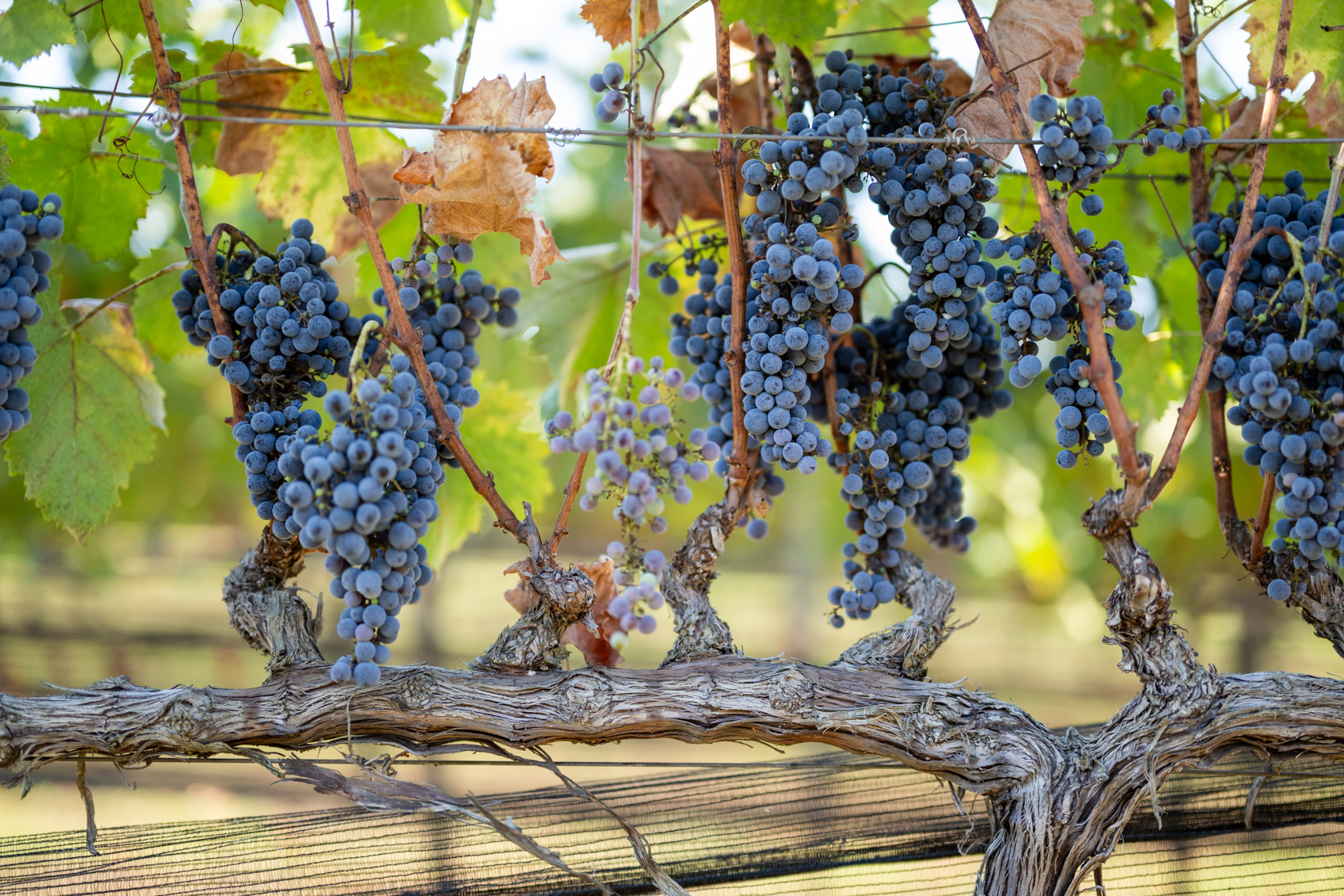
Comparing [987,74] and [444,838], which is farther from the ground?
[987,74]

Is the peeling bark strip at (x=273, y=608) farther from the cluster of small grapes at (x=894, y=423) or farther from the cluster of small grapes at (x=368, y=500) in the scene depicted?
the cluster of small grapes at (x=894, y=423)

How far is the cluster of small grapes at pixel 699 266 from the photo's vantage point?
109cm

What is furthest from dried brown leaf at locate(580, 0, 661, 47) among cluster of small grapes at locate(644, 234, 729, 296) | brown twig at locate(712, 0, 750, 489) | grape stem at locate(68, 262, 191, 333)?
grape stem at locate(68, 262, 191, 333)

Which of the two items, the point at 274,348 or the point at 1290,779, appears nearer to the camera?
the point at 274,348

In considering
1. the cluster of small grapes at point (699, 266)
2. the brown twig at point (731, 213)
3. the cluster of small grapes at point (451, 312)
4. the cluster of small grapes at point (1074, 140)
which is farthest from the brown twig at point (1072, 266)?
the cluster of small grapes at point (451, 312)

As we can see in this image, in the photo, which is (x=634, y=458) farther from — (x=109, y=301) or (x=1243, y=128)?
(x=1243, y=128)

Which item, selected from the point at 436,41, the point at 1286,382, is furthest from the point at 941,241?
the point at 436,41

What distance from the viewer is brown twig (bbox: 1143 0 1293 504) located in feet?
2.87

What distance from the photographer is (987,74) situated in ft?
3.05

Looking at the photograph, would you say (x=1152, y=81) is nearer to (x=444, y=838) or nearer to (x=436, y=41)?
(x=436, y=41)

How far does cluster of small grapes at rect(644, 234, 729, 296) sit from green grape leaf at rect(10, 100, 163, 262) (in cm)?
62

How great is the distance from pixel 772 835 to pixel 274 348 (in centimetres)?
78

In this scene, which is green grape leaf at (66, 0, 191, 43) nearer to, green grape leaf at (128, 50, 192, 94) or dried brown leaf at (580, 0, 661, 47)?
green grape leaf at (128, 50, 192, 94)

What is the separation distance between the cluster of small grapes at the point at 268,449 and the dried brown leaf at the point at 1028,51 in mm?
716
